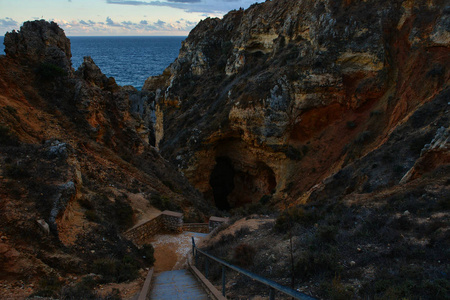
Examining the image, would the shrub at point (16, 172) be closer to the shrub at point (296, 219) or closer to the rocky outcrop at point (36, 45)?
the shrub at point (296, 219)

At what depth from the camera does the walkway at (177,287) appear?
19.5 feet

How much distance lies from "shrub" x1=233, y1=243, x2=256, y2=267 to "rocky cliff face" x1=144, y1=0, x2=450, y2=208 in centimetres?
788

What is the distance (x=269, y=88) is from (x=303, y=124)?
4295 millimetres

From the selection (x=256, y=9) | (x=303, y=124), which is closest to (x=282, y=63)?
(x=303, y=124)

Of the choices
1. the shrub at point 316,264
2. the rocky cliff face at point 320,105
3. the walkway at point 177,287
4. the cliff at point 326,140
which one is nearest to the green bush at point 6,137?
the walkway at point 177,287

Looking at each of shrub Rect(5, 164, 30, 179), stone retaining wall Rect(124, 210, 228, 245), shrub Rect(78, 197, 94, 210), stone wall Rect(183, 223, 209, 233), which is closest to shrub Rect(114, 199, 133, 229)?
stone retaining wall Rect(124, 210, 228, 245)

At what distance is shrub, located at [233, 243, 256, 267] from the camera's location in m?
7.05

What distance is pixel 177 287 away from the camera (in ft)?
22.0

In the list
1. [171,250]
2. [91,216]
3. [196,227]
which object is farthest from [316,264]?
Result: [196,227]

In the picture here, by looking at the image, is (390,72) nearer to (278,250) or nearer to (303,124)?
(303,124)

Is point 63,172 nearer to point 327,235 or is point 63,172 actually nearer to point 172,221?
point 172,221

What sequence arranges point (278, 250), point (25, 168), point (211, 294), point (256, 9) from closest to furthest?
1. point (211, 294)
2. point (278, 250)
3. point (25, 168)
4. point (256, 9)

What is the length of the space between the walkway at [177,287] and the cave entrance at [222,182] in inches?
889

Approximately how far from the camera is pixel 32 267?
6.05 m
